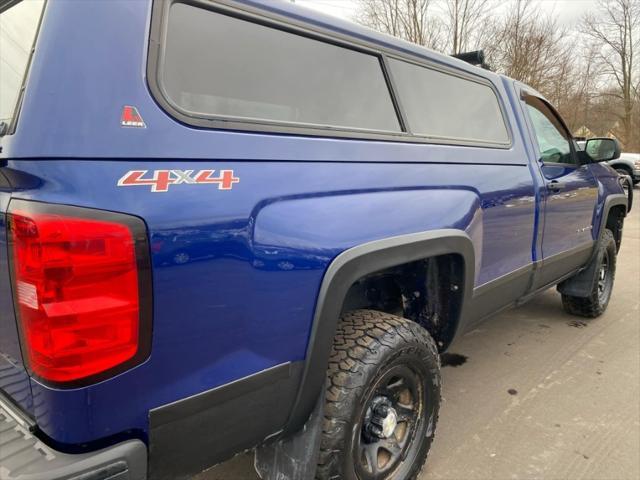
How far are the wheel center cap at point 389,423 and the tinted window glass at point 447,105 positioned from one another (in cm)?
131

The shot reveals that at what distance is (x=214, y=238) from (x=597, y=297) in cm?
431

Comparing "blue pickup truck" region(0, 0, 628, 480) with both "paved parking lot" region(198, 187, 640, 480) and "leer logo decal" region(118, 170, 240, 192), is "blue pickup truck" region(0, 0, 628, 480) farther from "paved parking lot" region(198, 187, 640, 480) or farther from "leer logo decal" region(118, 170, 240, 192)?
"paved parking lot" region(198, 187, 640, 480)

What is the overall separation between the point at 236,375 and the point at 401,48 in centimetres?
Answer: 174

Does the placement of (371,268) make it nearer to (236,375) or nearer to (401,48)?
(236,375)

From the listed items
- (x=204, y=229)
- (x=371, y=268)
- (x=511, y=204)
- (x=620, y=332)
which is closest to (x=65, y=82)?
(x=204, y=229)

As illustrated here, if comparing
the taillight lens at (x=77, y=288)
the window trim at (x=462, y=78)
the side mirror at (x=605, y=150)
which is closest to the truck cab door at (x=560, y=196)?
the side mirror at (x=605, y=150)

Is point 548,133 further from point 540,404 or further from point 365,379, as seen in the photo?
point 365,379

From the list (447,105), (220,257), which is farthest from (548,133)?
(220,257)

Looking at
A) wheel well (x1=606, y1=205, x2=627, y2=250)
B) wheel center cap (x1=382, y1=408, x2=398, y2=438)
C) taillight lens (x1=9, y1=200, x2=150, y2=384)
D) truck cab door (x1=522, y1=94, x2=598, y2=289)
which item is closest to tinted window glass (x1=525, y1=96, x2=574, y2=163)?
truck cab door (x1=522, y1=94, x2=598, y2=289)

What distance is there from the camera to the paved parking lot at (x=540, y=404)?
7.88ft

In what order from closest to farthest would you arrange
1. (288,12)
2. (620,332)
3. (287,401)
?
(287,401), (288,12), (620,332)

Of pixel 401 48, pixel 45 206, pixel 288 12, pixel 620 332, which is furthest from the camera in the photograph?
pixel 620 332

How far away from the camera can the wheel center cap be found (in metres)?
2.01

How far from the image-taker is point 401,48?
229cm
